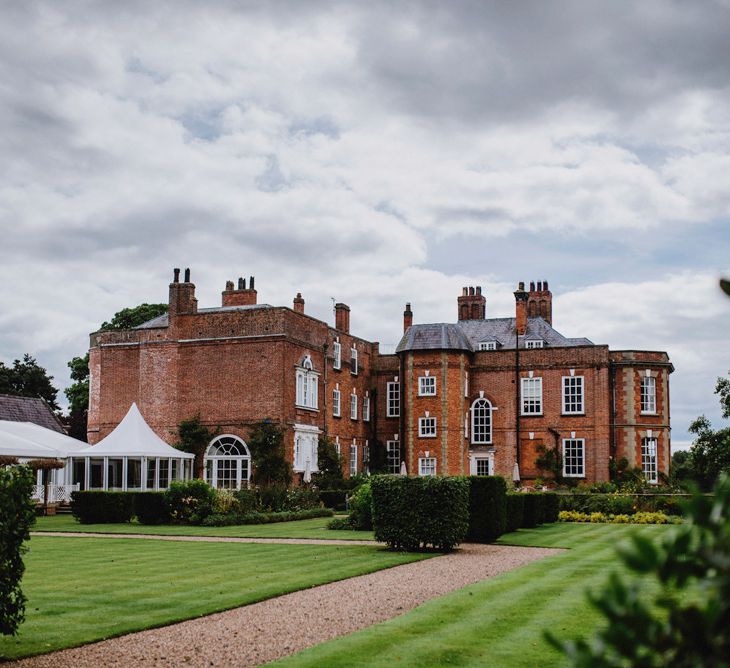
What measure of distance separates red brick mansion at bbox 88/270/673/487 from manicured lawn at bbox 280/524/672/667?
23.9m

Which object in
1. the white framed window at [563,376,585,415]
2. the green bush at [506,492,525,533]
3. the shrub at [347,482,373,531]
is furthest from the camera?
the white framed window at [563,376,585,415]

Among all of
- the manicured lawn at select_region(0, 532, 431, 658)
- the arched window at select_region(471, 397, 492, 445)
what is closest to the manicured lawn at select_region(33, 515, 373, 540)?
the manicured lawn at select_region(0, 532, 431, 658)

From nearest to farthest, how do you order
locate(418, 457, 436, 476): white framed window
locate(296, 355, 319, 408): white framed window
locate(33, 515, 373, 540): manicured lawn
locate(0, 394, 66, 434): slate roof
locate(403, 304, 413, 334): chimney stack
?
locate(33, 515, 373, 540): manicured lawn → locate(296, 355, 319, 408): white framed window → locate(0, 394, 66, 434): slate roof → locate(418, 457, 436, 476): white framed window → locate(403, 304, 413, 334): chimney stack

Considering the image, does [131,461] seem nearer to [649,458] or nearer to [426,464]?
[426,464]

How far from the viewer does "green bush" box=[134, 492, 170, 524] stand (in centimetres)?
2650

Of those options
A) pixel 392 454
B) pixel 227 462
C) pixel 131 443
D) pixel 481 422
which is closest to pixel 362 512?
pixel 131 443

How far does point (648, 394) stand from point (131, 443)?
2366 cm

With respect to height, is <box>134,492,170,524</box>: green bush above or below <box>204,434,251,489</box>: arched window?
below

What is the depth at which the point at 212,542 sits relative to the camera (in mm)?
20062

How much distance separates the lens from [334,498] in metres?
35.0

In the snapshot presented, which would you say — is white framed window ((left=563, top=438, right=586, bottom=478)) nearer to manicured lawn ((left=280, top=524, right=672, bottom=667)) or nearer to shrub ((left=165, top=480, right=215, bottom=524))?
shrub ((left=165, top=480, right=215, bottom=524))

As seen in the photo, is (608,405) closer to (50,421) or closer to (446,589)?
(50,421)

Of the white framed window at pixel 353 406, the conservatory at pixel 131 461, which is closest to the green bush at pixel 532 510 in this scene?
the conservatory at pixel 131 461

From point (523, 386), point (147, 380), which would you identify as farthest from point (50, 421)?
point (523, 386)
